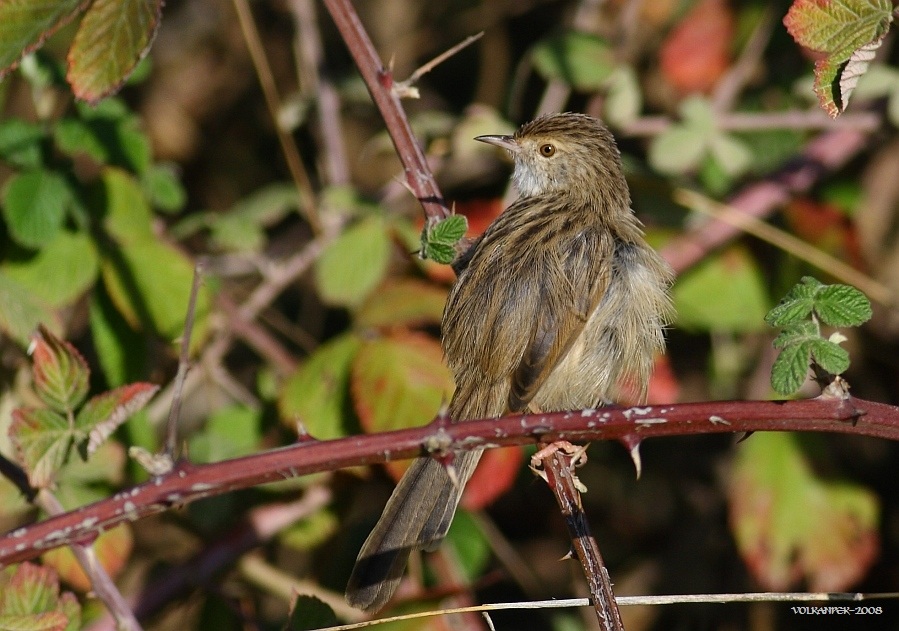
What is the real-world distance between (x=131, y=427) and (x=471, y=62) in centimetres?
424

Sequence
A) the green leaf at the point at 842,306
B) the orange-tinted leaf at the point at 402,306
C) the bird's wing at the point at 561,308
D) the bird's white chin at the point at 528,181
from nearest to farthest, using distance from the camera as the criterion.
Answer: the green leaf at the point at 842,306
the bird's wing at the point at 561,308
the orange-tinted leaf at the point at 402,306
the bird's white chin at the point at 528,181

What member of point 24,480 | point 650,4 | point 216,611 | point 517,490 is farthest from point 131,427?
point 650,4

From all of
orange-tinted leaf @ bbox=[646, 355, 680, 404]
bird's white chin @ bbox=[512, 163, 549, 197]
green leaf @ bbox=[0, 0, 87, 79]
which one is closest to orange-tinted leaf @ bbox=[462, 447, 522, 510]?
orange-tinted leaf @ bbox=[646, 355, 680, 404]

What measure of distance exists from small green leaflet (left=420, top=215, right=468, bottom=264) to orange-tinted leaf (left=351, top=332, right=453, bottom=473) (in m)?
1.20

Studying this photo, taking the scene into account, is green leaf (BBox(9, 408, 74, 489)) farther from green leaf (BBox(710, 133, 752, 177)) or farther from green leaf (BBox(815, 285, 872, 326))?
green leaf (BBox(710, 133, 752, 177))

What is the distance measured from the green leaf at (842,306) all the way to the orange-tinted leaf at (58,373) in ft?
6.25

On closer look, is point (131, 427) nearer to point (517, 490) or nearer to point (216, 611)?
point (216, 611)

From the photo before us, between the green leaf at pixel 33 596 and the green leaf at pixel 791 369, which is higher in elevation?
the green leaf at pixel 791 369

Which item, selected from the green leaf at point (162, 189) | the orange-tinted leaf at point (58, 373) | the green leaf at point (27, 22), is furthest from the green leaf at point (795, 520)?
the green leaf at point (27, 22)

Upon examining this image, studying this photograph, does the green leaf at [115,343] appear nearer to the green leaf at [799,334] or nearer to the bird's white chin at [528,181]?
the bird's white chin at [528,181]

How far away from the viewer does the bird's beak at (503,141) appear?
452 centimetres

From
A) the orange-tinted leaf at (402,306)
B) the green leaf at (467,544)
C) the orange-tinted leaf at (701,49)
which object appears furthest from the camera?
the orange-tinted leaf at (701,49)

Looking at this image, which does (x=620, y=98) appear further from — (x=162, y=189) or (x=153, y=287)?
(x=153, y=287)

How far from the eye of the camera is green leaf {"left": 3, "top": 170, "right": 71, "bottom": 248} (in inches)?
160
